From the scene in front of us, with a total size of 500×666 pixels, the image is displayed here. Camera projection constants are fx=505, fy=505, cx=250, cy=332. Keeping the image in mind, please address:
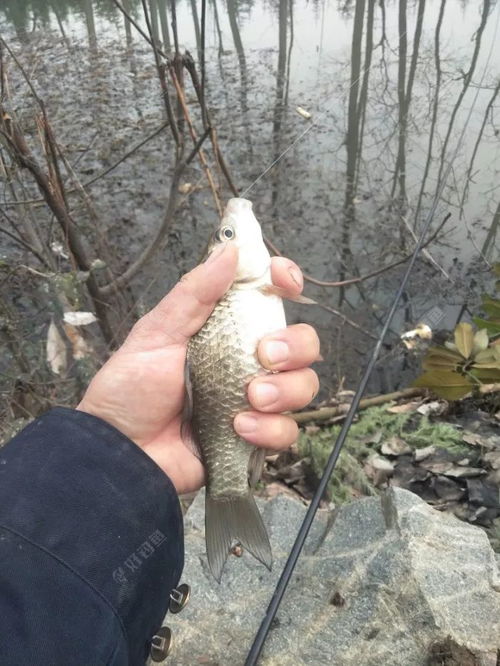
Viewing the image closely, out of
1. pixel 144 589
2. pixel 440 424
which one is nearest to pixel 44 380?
pixel 144 589

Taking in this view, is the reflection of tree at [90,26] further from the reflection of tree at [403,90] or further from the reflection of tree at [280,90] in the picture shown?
the reflection of tree at [403,90]

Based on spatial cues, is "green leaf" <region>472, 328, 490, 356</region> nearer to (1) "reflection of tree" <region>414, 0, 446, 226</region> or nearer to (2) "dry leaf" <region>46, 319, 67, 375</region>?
(1) "reflection of tree" <region>414, 0, 446, 226</region>

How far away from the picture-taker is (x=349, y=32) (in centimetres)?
880

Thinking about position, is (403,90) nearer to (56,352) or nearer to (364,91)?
(364,91)

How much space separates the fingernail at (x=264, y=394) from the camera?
1.74m

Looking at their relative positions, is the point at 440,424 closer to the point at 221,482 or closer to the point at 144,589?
the point at 221,482

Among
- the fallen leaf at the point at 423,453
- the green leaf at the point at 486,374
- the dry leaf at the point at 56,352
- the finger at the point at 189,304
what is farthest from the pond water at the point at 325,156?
the finger at the point at 189,304

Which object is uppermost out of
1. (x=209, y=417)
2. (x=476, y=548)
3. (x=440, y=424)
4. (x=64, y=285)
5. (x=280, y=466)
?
(x=209, y=417)

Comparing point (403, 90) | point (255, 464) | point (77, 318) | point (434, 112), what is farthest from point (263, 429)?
point (403, 90)

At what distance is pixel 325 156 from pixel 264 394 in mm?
6001

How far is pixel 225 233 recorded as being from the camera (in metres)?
1.81

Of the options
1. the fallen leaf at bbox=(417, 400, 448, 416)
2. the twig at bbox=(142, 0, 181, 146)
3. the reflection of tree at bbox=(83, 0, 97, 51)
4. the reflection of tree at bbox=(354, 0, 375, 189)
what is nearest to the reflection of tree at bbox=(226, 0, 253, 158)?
the reflection of tree at bbox=(354, 0, 375, 189)

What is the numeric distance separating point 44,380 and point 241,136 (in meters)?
5.08

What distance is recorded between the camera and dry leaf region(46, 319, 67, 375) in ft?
12.4
